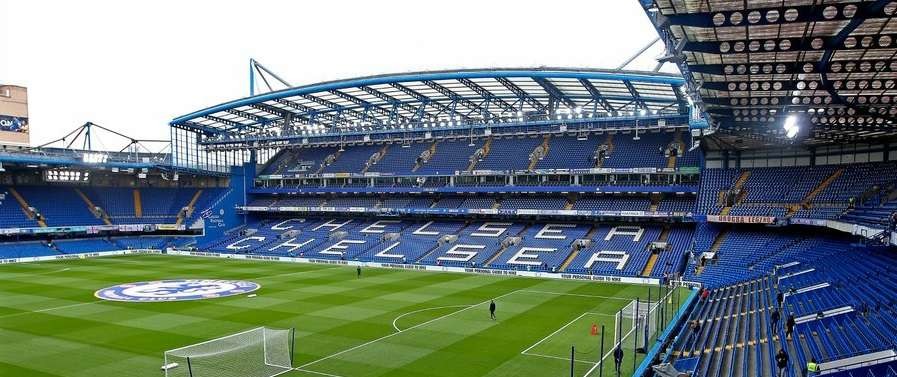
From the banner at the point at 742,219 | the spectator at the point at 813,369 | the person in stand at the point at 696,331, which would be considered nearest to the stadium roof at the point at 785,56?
the spectator at the point at 813,369

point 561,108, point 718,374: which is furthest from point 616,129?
point 718,374

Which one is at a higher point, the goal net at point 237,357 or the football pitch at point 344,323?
the goal net at point 237,357

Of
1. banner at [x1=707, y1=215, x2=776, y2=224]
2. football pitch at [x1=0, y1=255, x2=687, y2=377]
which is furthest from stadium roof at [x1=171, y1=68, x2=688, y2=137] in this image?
football pitch at [x1=0, y1=255, x2=687, y2=377]

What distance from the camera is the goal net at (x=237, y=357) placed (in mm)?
20312

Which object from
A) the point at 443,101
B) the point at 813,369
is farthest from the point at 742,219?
the point at 813,369

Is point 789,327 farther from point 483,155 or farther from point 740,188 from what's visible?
point 483,155

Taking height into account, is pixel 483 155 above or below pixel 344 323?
above

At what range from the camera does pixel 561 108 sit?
55750 mm

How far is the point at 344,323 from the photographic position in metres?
29.2

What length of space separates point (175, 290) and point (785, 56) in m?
35.5

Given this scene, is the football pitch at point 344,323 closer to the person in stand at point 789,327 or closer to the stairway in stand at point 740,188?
the person in stand at point 789,327

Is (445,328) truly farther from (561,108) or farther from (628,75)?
(561,108)

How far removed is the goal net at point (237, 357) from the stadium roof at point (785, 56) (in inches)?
667

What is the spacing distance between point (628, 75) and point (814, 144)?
15228 mm
